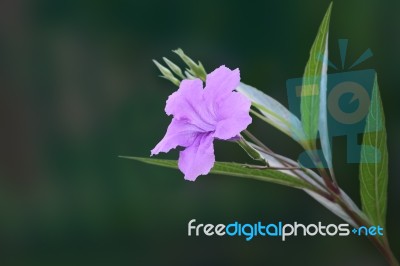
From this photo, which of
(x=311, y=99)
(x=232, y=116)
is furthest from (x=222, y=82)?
(x=311, y=99)

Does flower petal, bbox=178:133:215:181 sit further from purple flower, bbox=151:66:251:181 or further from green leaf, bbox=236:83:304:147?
green leaf, bbox=236:83:304:147

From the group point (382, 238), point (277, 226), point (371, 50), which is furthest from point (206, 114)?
point (371, 50)

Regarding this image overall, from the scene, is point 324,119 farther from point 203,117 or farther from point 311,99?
point 203,117

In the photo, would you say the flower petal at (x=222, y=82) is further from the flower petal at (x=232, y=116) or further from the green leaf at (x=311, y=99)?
the green leaf at (x=311, y=99)

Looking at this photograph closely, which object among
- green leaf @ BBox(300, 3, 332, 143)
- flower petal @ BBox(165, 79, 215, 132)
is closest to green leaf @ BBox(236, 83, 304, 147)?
green leaf @ BBox(300, 3, 332, 143)

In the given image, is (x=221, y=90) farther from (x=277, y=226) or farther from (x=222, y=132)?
(x=277, y=226)

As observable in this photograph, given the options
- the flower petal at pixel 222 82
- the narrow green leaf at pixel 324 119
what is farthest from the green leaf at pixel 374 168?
the flower petal at pixel 222 82

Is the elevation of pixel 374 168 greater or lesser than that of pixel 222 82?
lesser
